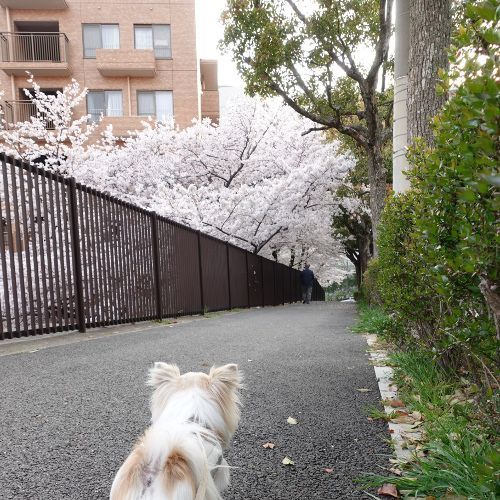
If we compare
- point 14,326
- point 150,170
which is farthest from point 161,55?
point 14,326

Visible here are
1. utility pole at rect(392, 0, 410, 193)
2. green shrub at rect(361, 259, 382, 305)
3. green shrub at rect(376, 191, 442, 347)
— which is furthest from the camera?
green shrub at rect(361, 259, 382, 305)

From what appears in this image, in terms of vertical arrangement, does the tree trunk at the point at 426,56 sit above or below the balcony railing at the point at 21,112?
below

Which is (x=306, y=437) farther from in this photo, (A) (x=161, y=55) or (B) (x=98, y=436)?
(A) (x=161, y=55)

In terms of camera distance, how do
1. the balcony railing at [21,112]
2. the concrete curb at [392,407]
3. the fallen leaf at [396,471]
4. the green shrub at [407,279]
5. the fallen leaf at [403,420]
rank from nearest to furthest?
the fallen leaf at [396,471] < the concrete curb at [392,407] < the fallen leaf at [403,420] < the green shrub at [407,279] < the balcony railing at [21,112]

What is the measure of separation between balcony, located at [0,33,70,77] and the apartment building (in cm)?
4

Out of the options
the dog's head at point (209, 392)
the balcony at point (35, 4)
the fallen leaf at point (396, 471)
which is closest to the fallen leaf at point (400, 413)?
→ the fallen leaf at point (396, 471)

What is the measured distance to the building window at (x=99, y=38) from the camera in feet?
66.9

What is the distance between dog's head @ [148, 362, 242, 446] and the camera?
1.75 metres

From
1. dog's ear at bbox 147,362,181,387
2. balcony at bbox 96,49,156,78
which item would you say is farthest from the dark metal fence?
balcony at bbox 96,49,156,78

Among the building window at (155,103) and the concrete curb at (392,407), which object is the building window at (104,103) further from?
the concrete curb at (392,407)

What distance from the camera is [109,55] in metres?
19.9

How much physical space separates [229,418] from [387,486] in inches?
30.4

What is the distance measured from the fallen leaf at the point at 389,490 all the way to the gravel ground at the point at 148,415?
0.32ft

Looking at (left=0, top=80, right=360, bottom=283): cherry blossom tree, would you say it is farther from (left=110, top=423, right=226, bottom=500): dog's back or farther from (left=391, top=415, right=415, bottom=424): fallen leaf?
(left=110, top=423, right=226, bottom=500): dog's back
